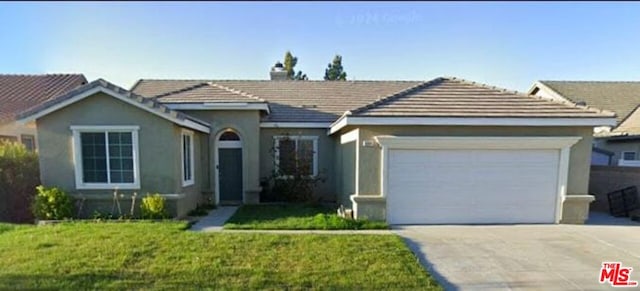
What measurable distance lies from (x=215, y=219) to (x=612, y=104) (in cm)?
1958

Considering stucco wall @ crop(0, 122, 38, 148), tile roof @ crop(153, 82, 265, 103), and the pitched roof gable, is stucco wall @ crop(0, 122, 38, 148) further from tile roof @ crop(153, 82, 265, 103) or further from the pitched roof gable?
tile roof @ crop(153, 82, 265, 103)

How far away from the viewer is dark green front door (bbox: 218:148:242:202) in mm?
11773

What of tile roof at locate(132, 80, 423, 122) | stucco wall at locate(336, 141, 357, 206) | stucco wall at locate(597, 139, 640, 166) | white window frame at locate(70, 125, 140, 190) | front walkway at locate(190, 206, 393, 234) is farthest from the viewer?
tile roof at locate(132, 80, 423, 122)

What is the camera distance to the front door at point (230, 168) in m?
11.8

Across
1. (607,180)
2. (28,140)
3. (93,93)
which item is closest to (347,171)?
(93,93)

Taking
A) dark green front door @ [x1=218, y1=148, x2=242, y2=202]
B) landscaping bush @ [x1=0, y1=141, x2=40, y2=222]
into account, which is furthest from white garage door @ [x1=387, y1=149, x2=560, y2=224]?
landscaping bush @ [x1=0, y1=141, x2=40, y2=222]

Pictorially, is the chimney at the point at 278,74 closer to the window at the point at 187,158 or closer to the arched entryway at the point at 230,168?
the arched entryway at the point at 230,168

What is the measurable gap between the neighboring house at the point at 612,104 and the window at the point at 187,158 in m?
12.5

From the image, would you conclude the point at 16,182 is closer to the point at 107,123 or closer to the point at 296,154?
the point at 107,123

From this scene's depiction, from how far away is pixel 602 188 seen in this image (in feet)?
35.2

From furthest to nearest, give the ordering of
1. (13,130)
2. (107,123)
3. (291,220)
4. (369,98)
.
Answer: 1. (369,98)
2. (13,130)
3. (107,123)
4. (291,220)

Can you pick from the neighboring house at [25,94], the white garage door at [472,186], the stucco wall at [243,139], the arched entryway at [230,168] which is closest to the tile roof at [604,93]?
the white garage door at [472,186]

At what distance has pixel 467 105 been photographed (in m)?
8.59

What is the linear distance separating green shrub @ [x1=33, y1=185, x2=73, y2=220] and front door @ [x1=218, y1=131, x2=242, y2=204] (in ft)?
14.7
